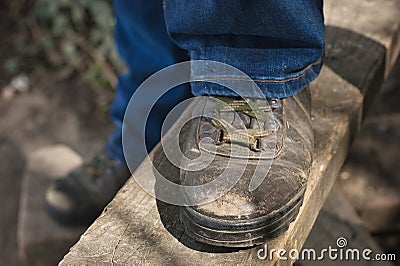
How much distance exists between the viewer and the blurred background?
1.61 meters

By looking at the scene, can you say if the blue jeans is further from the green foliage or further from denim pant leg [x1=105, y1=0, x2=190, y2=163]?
the green foliage

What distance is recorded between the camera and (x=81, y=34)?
2395mm

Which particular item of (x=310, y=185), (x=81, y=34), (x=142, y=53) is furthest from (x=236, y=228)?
(x=81, y=34)

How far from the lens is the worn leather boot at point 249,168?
83 cm

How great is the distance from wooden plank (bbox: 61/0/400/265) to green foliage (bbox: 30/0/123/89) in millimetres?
1079

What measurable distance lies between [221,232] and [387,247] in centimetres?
93

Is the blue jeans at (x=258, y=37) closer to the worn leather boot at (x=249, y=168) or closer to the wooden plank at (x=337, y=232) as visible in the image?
the worn leather boot at (x=249, y=168)

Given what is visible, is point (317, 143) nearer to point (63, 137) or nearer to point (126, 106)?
point (126, 106)

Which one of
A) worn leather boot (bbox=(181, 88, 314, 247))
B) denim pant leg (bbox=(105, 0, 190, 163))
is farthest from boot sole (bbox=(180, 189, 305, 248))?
denim pant leg (bbox=(105, 0, 190, 163))

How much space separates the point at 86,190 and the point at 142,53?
1.49 ft

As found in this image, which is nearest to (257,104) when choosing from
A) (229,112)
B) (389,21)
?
(229,112)

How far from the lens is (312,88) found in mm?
1159
